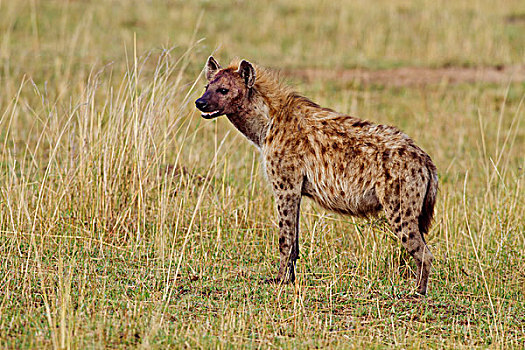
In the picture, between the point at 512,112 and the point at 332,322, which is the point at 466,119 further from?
the point at 332,322

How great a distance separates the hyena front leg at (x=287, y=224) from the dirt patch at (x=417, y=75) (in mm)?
8110

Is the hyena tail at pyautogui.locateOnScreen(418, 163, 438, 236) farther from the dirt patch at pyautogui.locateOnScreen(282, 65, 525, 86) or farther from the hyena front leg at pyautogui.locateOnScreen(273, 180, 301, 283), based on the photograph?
the dirt patch at pyautogui.locateOnScreen(282, 65, 525, 86)

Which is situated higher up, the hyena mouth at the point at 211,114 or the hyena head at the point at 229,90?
the hyena head at the point at 229,90

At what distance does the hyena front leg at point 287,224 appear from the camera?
5.80m

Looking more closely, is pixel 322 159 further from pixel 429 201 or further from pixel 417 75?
pixel 417 75

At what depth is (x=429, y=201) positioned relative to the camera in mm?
5441

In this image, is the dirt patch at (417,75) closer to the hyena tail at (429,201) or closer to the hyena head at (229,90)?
the hyena head at (229,90)

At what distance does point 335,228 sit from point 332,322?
6.48 feet

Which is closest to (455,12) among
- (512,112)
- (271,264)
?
(512,112)

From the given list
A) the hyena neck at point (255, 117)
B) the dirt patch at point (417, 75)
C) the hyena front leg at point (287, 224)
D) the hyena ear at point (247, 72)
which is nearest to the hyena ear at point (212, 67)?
the hyena ear at point (247, 72)

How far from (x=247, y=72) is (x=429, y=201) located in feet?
5.37

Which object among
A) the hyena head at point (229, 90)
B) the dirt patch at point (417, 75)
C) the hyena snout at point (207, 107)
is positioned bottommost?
the hyena snout at point (207, 107)

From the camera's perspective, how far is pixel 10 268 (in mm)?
5762

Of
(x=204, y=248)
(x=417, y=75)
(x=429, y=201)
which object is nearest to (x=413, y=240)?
(x=429, y=201)
